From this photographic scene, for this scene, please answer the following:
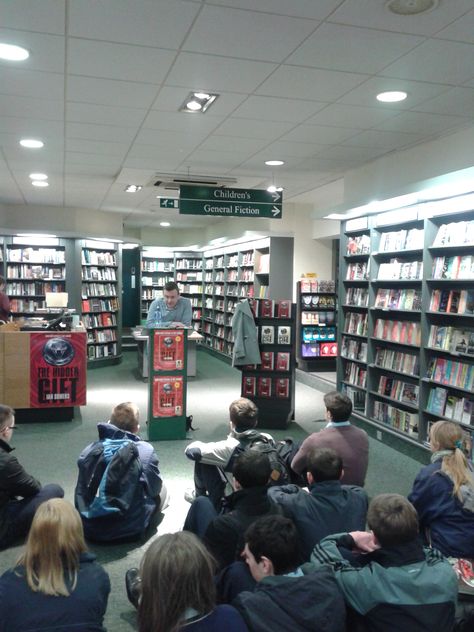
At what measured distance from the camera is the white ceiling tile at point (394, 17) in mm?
3008

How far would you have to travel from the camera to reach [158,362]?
19.8ft

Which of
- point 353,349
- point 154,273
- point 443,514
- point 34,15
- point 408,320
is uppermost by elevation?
point 34,15

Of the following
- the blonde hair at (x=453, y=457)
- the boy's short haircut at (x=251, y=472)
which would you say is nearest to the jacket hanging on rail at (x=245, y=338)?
the blonde hair at (x=453, y=457)

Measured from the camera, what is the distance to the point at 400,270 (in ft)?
20.1

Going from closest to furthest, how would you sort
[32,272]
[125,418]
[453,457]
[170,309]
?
[453,457] → [125,418] → [170,309] → [32,272]

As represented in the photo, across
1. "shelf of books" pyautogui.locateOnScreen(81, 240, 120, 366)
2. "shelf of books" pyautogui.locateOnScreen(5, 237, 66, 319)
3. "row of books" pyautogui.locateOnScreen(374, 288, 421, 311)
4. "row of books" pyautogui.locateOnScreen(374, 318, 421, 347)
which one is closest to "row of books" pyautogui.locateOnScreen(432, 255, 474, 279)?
"row of books" pyautogui.locateOnScreen(374, 288, 421, 311)

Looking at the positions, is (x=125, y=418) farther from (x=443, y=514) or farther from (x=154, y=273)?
(x=154, y=273)

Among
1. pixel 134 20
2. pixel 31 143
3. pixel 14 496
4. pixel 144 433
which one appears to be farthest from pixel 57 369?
pixel 134 20

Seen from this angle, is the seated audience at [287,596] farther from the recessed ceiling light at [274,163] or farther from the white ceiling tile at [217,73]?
the recessed ceiling light at [274,163]

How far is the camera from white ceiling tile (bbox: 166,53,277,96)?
12.6 feet

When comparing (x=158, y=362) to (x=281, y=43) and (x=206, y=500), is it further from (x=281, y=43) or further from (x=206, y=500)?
(x=281, y=43)

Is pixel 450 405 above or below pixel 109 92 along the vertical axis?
below

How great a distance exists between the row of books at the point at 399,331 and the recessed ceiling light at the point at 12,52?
4.36 m

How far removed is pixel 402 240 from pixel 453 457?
11.4 feet
